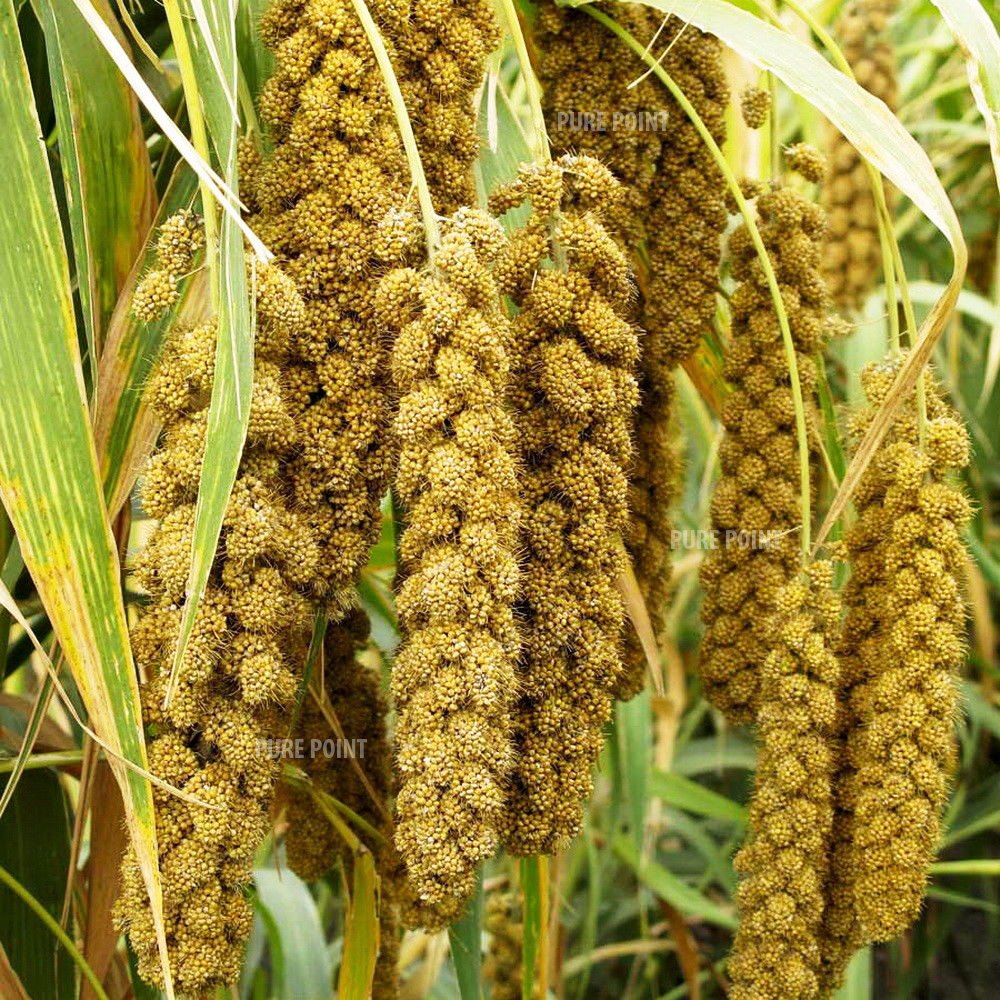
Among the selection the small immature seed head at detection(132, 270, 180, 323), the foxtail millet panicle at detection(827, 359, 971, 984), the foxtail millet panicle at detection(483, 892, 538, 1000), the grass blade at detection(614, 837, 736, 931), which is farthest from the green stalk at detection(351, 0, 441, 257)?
the grass blade at detection(614, 837, 736, 931)

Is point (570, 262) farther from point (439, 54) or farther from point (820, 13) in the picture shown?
point (820, 13)

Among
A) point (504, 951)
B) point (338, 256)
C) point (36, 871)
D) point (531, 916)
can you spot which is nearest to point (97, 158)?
point (338, 256)

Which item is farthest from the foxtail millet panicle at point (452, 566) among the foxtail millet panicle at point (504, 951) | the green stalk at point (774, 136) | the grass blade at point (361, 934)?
the foxtail millet panicle at point (504, 951)

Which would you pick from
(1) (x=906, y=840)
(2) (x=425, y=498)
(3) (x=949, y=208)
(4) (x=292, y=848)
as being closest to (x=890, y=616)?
(1) (x=906, y=840)

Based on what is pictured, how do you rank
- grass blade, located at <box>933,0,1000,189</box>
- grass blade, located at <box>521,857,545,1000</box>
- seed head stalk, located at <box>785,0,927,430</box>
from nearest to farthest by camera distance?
grass blade, located at <box>933,0,1000,189</box> → seed head stalk, located at <box>785,0,927,430</box> → grass blade, located at <box>521,857,545,1000</box>

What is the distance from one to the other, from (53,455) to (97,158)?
0.39 m

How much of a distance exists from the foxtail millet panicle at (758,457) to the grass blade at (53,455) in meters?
0.76

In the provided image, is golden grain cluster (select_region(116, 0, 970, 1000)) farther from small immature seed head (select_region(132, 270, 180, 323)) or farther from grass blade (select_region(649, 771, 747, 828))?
grass blade (select_region(649, 771, 747, 828))

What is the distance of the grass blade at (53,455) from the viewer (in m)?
1.04

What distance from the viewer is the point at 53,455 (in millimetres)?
1059

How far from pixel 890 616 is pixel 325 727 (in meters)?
0.62

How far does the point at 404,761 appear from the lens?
1.05 metres

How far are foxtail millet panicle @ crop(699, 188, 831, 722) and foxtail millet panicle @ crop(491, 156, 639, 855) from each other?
382mm

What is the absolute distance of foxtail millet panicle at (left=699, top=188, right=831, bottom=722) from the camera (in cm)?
154
